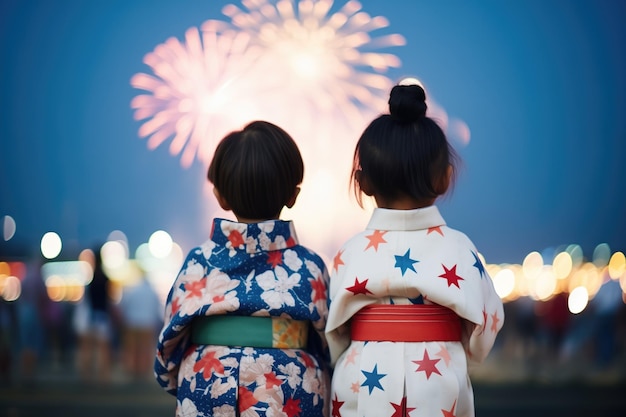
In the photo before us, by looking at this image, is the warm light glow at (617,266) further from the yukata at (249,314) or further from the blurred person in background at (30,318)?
the yukata at (249,314)

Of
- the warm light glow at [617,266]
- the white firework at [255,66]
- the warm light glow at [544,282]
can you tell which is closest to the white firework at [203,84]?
the white firework at [255,66]

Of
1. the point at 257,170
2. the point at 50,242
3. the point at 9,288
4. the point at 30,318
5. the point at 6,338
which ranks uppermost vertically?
the point at 257,170

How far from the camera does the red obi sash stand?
265 cm

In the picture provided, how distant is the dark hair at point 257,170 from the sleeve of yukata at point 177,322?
0.23 meters

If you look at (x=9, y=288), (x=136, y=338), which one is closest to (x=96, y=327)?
(x=136, y=338)

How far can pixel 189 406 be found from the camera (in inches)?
109

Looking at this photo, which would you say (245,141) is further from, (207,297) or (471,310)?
(471,310)

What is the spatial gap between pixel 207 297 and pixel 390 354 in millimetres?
574

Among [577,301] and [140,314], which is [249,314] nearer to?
[140,314]

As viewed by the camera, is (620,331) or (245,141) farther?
(620,331)

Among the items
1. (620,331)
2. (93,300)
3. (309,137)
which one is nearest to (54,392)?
(93,300)

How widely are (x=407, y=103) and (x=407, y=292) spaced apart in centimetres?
55

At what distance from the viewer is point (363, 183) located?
2.78 meters

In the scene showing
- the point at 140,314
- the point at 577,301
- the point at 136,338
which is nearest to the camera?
the point at 140,314
